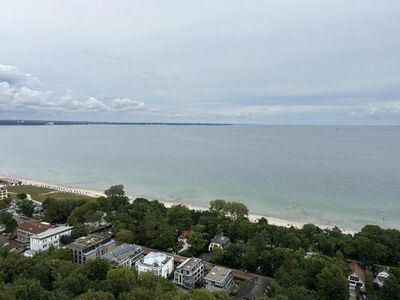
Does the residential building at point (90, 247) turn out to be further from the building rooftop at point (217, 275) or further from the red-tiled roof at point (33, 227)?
the building rooftop at point (217, 275)

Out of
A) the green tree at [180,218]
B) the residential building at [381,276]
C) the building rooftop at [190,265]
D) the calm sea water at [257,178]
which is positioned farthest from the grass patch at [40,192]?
the residential building at [381,276]

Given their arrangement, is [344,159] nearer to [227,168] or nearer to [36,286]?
[227,168]

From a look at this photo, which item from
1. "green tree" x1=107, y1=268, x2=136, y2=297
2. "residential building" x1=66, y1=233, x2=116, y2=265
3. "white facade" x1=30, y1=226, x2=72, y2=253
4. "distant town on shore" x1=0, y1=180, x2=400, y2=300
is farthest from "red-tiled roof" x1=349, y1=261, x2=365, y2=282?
"white facade" x1=30, y1=226, x2=72, y2=253

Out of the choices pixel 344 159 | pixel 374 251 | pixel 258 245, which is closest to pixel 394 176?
pixel 344 159

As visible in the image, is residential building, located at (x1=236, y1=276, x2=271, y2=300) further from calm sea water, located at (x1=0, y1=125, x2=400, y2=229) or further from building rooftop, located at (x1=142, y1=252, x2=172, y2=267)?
calm sea water, located at (x1=0, y1=125, x2=400, y2=229)

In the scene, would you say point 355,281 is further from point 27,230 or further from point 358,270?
point 27,230

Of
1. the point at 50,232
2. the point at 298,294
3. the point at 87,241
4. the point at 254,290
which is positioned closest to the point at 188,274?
the point at 254,290
